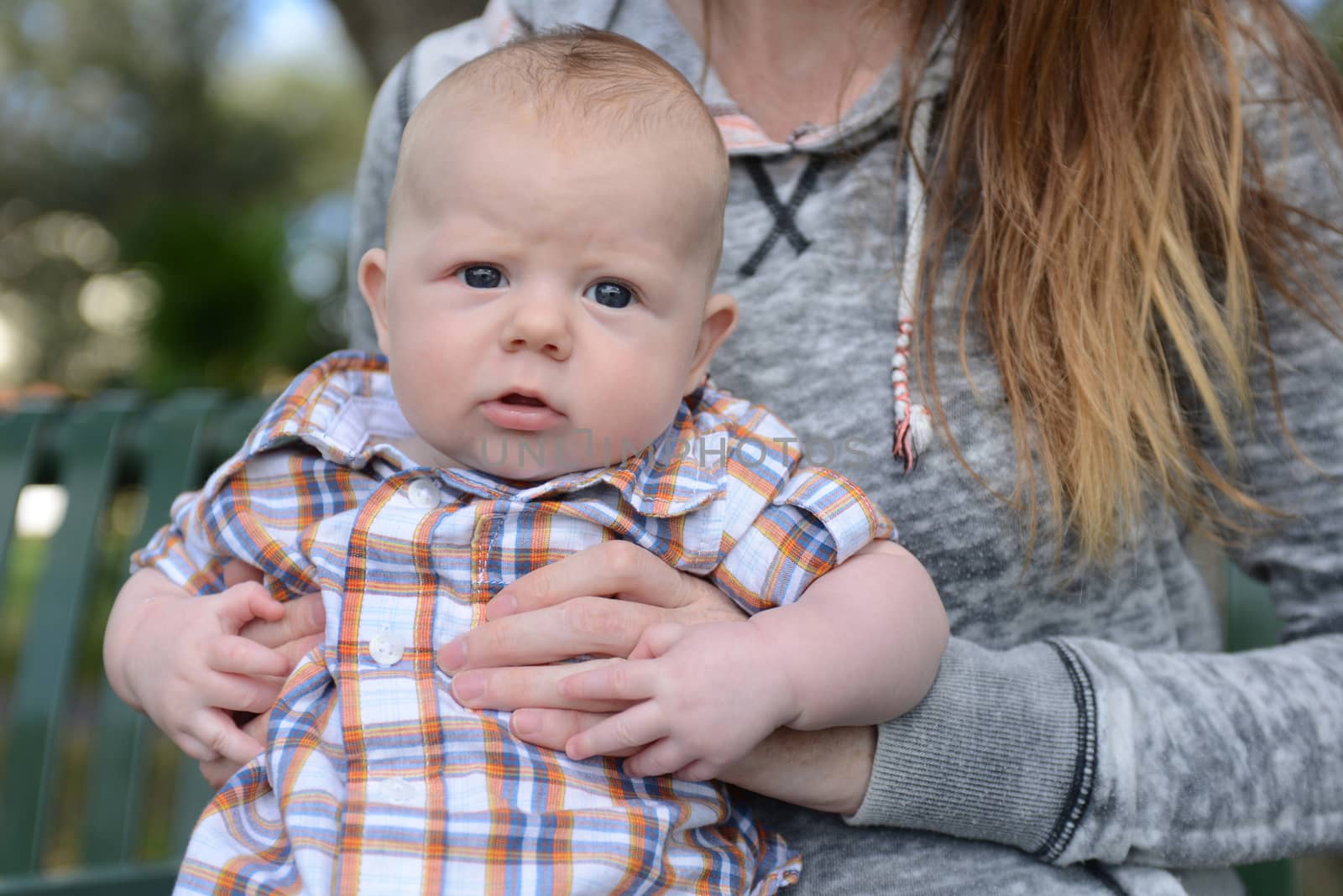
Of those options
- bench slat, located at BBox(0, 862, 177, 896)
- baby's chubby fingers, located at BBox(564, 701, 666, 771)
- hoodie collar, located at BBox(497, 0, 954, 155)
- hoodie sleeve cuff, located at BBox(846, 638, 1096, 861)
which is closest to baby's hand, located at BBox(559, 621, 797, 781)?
baby's chubby fingers, located at BBox(564, 701, 666, 771)

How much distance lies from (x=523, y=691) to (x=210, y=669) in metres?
0.38

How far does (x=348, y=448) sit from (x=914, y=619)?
0.68 m

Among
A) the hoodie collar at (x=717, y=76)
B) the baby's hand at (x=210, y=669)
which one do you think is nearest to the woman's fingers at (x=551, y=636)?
the baby's hand at (x=210, y=669)

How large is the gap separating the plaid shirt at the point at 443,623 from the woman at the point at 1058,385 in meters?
0.11

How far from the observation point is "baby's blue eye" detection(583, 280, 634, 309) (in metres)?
1.24

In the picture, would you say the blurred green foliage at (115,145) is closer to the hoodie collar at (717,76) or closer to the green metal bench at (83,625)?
the green metal bench at (83,625)

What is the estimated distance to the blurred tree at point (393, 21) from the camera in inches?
144

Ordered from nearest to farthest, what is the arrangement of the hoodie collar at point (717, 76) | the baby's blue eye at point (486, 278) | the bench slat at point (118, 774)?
the baby's blue eye at point (486, 278) → the hoodie collar at point (717, 76) → the bench slat at point (118, 774)

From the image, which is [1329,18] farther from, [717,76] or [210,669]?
[210,669]

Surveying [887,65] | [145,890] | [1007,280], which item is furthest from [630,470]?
[145,890]

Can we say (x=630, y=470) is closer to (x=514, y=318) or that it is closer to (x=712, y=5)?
(x=514, y=318)

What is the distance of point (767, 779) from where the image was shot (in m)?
1.30

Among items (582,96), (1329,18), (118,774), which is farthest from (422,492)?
(1329,18)

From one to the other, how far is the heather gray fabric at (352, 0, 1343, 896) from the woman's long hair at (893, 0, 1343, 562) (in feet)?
0.12
